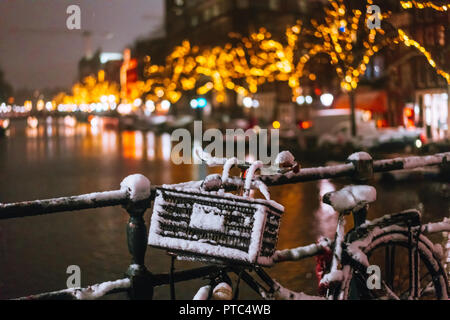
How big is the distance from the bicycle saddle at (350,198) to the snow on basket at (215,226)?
2.70 ft

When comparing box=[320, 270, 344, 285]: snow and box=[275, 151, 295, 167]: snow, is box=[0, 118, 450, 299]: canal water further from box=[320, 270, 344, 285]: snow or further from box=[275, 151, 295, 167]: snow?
box=[275, 151, 295, 167]: snow

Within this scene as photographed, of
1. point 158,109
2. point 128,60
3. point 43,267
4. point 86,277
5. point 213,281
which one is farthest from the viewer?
point 128,60

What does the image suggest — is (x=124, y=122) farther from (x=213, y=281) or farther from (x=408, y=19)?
(x=213, y=281)

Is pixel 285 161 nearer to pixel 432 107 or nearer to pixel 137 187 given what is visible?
pixel 137 187

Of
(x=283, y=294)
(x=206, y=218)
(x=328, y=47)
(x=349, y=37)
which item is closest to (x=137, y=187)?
(x=206, y=218)

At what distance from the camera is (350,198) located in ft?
13.3

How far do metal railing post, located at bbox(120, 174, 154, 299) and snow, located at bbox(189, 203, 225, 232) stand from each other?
0.66m

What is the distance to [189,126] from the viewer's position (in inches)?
1876

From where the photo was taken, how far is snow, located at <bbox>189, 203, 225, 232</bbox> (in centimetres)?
318

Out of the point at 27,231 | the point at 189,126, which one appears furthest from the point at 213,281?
the point at 189,126

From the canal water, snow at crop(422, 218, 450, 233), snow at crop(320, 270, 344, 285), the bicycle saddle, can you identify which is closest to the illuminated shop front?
the canal water

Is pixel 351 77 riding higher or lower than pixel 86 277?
higher

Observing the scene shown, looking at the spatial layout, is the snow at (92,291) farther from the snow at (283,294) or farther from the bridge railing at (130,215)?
the snow at (283,294)

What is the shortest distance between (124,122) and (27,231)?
54635mm
